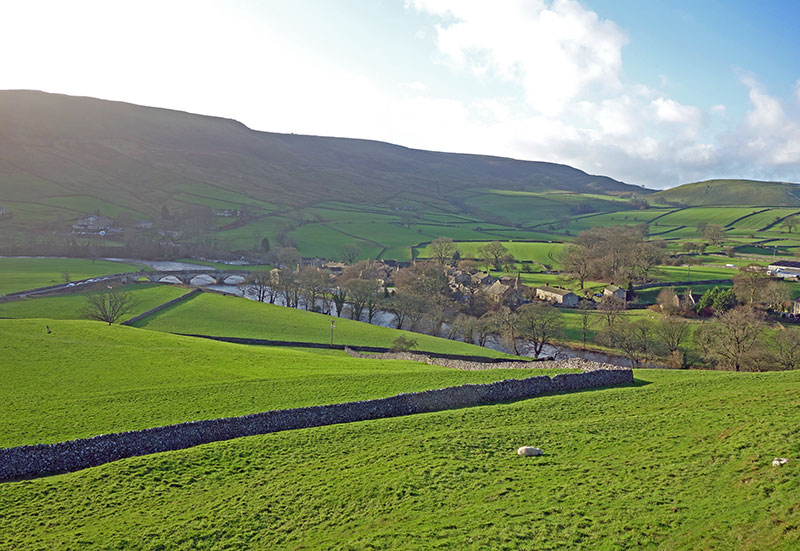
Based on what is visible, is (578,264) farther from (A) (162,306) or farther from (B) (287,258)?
(A) (162,306)

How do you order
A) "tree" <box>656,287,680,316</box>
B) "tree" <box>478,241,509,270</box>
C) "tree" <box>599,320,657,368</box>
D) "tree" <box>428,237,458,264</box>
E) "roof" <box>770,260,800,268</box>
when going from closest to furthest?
"tree" <box>599,320,657,368</box>
"tree" <box>656,287,680,316</box>
"roof" <box>770,260,800,268</box>
"tree" <box>428,237,458,264</box>
"tree" <box>478,241,509,270</box>

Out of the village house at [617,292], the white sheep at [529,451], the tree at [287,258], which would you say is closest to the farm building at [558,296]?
the village house at [617,292]

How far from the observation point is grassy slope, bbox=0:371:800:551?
12656 millimetres

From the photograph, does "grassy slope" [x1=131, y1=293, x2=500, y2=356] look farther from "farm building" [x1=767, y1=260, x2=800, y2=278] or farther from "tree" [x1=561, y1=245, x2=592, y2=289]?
"farm building" [x1=767, y1=260, x2=800, y2=278]

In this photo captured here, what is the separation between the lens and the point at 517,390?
89.6ft

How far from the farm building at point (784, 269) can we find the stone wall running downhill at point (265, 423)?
285 feet

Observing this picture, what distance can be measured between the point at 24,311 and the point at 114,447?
159 ft

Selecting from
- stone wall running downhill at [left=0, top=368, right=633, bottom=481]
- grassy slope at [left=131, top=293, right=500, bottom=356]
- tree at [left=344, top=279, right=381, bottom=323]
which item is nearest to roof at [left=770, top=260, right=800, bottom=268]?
tree at [left=344, top=279, right=381, bottom=323]

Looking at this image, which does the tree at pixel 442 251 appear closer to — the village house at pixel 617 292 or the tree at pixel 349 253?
the tree at pixel 349 253

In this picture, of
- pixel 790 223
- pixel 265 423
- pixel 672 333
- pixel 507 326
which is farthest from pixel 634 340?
pixel 790 223

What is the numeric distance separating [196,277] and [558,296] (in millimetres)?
75161

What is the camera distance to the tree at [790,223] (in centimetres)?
16332

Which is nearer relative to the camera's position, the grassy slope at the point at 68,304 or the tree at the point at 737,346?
the tree at the point at 737,346

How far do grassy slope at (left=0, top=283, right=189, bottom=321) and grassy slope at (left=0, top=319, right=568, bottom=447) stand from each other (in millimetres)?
13915
